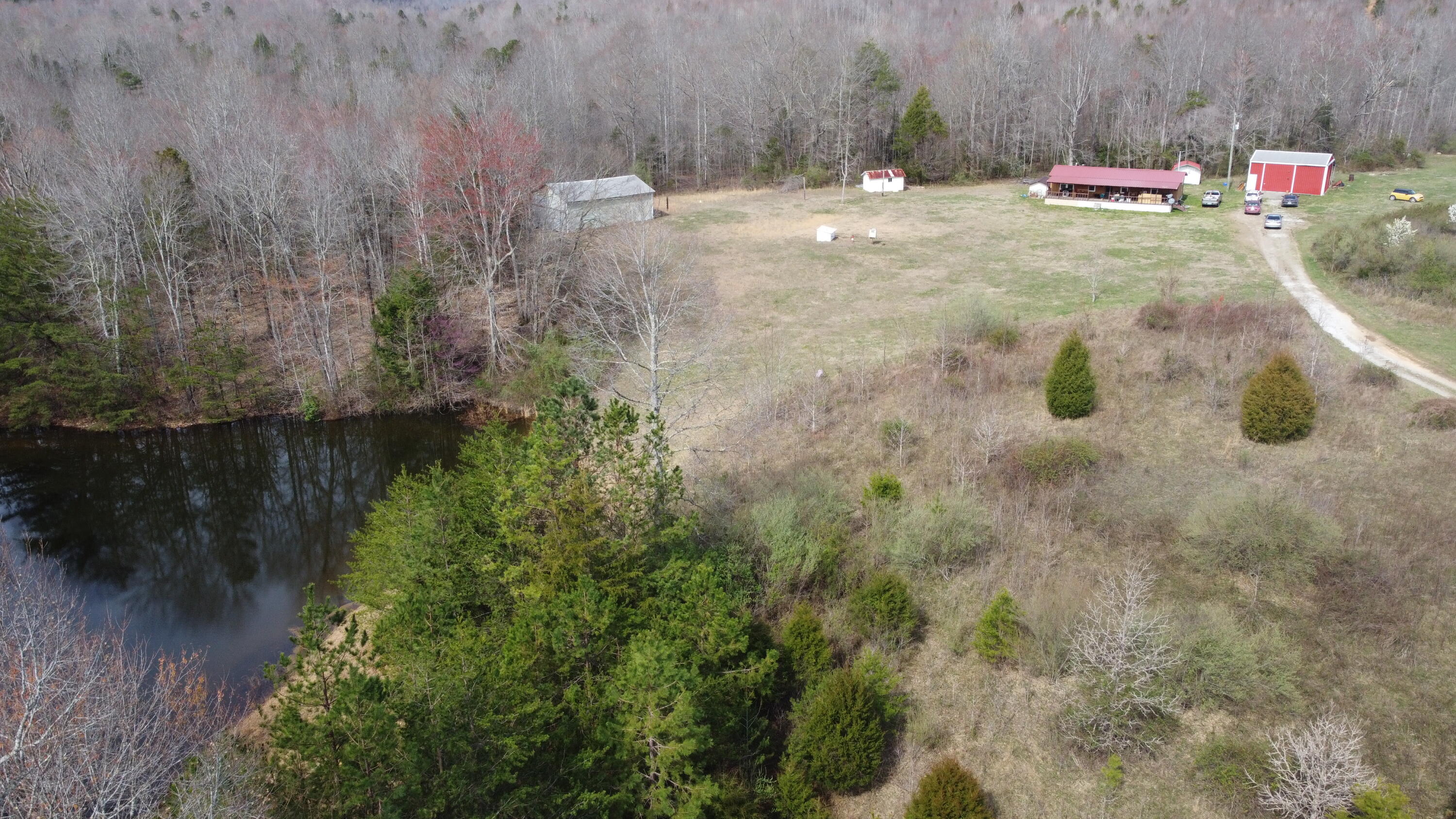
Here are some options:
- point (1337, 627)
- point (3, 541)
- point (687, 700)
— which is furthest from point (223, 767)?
point (1337, 627)

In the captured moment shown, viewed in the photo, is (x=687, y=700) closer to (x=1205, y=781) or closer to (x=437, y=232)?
(x=1205, y=781)

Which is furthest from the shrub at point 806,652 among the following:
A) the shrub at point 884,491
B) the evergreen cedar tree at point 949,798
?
the shrub at point 884,491

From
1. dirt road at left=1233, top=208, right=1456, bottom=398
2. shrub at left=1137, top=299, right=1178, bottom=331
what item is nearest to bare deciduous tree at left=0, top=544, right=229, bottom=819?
shrub at left=1137, top=299, right=1178, bottom=331

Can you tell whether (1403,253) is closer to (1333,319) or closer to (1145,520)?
(1333,319)

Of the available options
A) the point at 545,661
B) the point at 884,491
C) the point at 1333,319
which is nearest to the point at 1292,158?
the point at 1333,319

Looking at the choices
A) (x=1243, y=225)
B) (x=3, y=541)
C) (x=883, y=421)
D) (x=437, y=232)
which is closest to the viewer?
(x=3, y=541)
